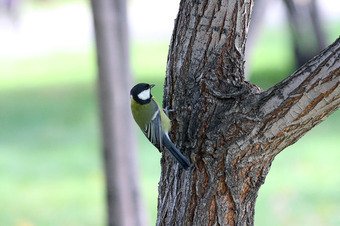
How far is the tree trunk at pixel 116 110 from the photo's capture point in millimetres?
4738

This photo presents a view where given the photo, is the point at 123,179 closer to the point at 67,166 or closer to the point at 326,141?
the point at 67,166

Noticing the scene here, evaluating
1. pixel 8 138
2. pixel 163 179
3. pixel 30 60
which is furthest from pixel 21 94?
pixel 163 179

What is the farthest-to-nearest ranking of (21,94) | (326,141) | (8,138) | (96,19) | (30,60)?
(30,60) → (21,94) → (8,138) → (326,141) → (96,19)

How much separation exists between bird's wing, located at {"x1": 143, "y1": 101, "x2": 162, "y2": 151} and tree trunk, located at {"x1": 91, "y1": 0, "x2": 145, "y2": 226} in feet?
3.13

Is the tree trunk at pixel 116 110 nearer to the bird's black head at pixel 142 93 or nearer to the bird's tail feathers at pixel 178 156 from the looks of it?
the bird's black head at pixel 142 93

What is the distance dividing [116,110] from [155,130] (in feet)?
4.08

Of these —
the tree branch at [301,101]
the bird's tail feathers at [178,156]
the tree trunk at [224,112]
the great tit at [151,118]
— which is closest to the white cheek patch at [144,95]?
the great tit at [151,118]

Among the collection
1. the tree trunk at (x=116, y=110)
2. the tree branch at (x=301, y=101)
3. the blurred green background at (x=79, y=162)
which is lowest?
the blurred green background at (x=79, y=162)

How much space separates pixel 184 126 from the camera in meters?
3.03

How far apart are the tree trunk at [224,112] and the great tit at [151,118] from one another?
0.28 feet

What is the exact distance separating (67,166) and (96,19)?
15.2 feet

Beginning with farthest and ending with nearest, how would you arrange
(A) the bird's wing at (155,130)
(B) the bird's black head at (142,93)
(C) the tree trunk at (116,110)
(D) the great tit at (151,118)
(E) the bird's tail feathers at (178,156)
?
1. (C) the tree trunk at (116,110)
2. (B) the bird's black head at (142,93)
3. (A) the bird's wing at (155,130)
4. (D) the great tit at (151,118)
5. (E) the bird's tail feathers at (178,156)

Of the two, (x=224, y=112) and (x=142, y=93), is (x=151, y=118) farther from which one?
(x=224, y=112)

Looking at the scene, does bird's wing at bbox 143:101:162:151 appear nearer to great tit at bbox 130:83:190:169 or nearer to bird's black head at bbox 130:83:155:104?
great tit at bbox 130:83:190:169
